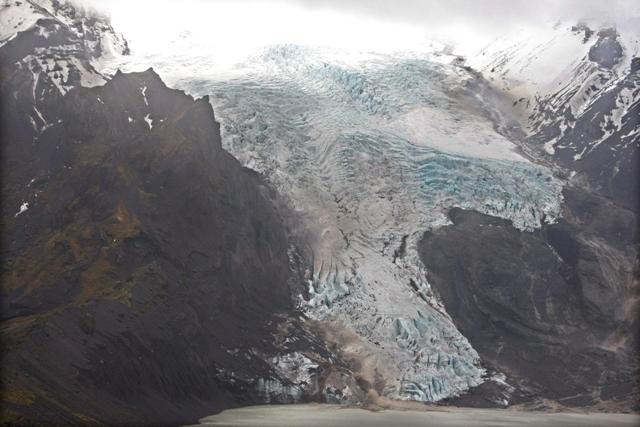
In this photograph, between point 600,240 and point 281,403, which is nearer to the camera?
point 281,403

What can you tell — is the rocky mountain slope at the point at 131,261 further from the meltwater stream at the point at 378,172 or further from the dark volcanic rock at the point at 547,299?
the dark volcanic rock at the point at 547,299

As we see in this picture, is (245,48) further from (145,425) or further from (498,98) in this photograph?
(145,425)

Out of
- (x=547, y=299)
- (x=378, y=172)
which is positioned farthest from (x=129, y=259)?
(x=547, y=299)

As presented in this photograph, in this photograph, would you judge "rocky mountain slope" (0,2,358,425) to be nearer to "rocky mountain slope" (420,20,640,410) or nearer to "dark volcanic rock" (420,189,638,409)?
"dark volcanic rock" (420,189,638,409)

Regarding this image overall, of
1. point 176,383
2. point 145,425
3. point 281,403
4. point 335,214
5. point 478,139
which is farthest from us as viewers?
point 478,139

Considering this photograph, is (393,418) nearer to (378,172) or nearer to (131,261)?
(131,261)

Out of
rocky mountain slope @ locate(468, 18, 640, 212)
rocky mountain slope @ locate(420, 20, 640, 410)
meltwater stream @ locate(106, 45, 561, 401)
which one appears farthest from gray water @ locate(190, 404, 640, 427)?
rocky mountain slope @ locate(468, 18, 640, 212)

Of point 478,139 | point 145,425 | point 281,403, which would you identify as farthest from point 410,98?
point 145,425
